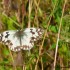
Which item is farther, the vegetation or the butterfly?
the vegetation

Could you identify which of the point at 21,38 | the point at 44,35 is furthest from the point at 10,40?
the point at 44,35

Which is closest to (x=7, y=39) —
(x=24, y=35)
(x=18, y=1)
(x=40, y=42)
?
(x=24, y=35)

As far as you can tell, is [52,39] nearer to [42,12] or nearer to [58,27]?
[58,27]

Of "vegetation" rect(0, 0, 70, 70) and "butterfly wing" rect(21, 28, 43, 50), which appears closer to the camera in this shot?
"butterfly wing" rect(21, 28, 43, 50)

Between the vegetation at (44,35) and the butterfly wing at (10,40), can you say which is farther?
the vegetation at (44,35)

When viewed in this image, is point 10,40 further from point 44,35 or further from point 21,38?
point 44,35
